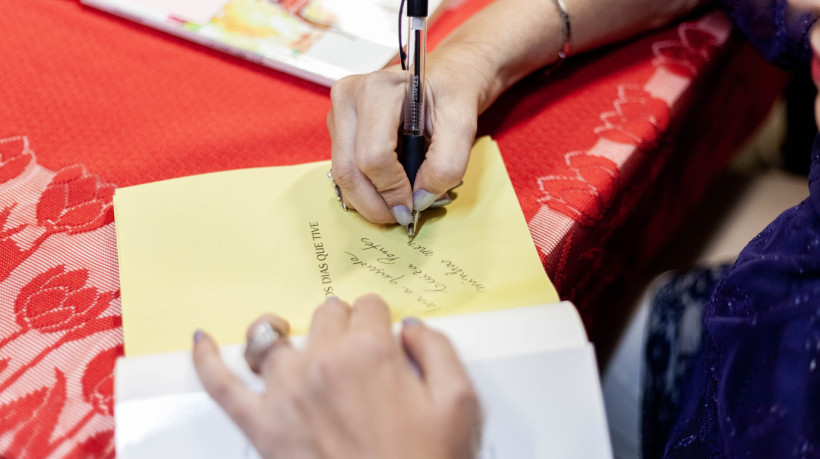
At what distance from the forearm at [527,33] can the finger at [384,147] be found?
0.35ft

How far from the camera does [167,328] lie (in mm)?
464

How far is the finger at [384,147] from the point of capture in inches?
19.9

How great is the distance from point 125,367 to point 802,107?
131 cm

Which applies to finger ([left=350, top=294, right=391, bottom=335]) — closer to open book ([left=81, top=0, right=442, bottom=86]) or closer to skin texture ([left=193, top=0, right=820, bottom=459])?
skin texture ([left=193, top=0, right=820, bottom=459])

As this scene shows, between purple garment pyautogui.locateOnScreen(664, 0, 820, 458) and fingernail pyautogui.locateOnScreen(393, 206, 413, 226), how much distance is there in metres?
0.28

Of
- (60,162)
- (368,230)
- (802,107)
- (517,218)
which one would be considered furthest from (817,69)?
(802,107)

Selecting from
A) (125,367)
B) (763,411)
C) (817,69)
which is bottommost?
(763,411)

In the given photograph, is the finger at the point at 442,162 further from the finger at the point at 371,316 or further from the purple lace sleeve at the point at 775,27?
the purple lace sleeve at the point at 775,27

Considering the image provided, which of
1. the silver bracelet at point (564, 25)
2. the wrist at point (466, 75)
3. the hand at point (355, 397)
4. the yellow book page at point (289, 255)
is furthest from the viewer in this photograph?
the silver bracelet at point (564, 25)

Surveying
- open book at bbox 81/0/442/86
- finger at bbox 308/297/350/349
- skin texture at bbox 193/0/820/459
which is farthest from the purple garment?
open book at bbox 81/0/442/86

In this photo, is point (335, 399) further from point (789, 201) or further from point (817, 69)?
point (789, 201)

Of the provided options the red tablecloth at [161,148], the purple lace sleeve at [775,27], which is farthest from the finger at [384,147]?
the purple lace sleeve at [775,27]

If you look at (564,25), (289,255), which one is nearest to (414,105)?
(289,255)

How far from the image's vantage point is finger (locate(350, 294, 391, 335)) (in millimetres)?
415
